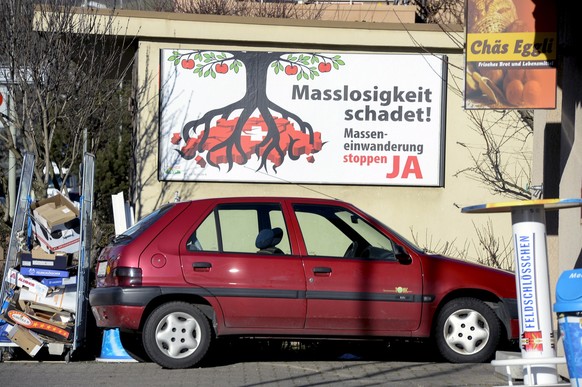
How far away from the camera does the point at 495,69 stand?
30.8ft

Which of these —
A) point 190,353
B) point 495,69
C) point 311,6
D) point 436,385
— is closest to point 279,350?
point 190,353

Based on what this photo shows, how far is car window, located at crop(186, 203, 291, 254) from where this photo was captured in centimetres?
1004

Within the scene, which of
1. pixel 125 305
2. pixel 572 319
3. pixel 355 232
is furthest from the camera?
pixel 355 232

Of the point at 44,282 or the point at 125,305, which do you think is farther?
the point at 44,282

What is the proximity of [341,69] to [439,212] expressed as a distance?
262 centimetres

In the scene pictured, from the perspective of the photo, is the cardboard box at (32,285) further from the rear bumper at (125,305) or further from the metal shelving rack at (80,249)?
the rear bumper at (125,305)

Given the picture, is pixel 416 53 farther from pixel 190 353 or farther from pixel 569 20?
pixel 190 353

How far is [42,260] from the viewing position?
34.6 feet

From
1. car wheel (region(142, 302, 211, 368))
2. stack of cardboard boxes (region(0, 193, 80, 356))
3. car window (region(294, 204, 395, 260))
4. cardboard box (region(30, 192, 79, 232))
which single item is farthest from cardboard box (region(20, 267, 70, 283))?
car window (region(294, 204, 395, 260))

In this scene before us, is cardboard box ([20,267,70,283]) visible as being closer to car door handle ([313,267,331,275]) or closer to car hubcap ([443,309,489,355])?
car door handle ([313,267,331,275])

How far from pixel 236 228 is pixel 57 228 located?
2.07 m

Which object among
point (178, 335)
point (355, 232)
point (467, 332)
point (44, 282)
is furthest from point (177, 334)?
point (467, 332)

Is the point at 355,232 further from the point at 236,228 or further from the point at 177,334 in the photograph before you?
the point at 177,334

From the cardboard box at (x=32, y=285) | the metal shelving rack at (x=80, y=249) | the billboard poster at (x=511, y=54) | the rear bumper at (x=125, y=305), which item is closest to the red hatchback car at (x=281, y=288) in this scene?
the rear bumper at (x=125, y=305)
